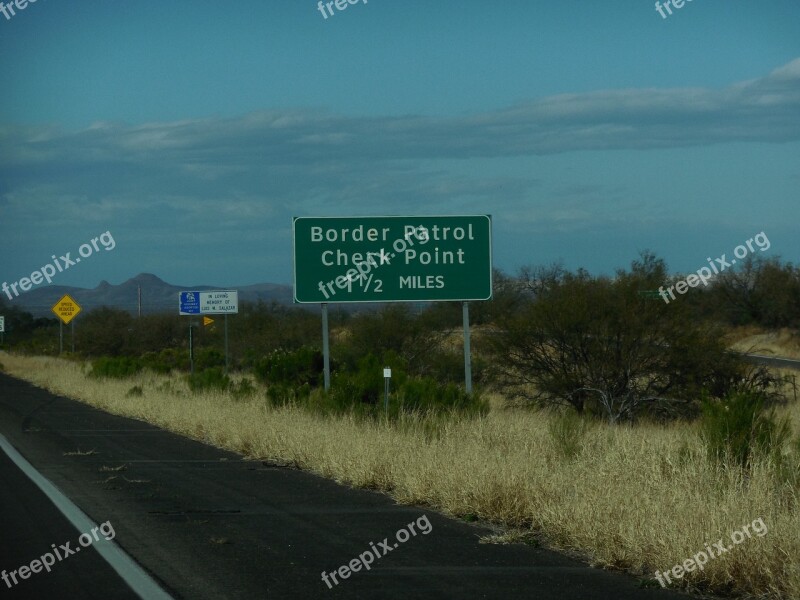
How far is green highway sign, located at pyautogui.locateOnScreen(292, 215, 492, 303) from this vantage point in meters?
21.7

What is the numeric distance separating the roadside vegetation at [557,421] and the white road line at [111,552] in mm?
3274

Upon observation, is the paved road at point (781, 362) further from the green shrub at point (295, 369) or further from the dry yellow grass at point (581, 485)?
the dry yellow grass at point (581, 485)

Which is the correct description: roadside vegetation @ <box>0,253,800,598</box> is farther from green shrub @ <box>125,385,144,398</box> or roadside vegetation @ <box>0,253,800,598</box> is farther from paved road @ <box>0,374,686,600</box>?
paved road @ <box>0,374,686,600</box>

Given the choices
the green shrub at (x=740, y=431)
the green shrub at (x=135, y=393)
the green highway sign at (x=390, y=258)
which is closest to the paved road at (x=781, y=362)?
the green shrub at (x=135, y=393)

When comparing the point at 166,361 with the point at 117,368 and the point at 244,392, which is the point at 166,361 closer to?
the point at 117,368

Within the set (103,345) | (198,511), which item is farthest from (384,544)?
(103,345)

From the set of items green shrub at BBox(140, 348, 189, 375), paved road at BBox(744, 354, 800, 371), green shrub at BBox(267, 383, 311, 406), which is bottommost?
paved road at BBox(744, 354, 800, 371)

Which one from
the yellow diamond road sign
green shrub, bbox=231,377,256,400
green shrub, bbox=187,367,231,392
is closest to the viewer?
green shrub, bbox=231,377,256,400

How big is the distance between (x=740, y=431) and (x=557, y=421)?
121 inches

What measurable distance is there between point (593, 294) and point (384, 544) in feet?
55.7

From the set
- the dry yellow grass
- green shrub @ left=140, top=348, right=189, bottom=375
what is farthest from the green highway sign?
green shrub @ left=140, top=348, right=189, bottom=375

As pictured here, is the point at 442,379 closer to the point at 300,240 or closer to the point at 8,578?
the point at 300,240

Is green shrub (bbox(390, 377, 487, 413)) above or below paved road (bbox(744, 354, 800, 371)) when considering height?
above

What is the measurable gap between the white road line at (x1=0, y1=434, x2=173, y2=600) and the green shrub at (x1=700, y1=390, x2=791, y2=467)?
6.38 meters
